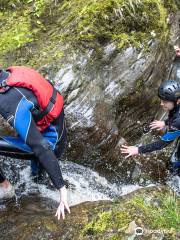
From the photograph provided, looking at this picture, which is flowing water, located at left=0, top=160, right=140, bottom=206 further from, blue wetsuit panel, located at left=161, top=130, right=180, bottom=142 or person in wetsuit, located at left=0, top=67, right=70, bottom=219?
person in wetsuit, located at left=0, top=67, right=70, bottom=219

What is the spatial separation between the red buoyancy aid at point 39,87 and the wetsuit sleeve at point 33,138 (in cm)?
28

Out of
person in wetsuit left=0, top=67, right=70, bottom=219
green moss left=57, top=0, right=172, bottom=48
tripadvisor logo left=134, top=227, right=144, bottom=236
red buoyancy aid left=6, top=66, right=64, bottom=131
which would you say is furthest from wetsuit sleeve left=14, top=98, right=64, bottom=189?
green moss left=57, top=0, right=172, bottom=48

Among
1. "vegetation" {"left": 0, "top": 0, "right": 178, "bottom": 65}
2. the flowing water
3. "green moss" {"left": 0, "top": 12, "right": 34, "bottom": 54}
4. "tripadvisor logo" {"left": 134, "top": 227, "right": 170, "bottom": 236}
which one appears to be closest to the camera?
"tripadvisor logo" {"left": 134, "top": 227, "right": 170, "bottom": 236}

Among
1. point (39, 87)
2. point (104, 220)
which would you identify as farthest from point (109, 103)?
point (104, 220)

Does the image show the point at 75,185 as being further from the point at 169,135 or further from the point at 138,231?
the point at 138,231

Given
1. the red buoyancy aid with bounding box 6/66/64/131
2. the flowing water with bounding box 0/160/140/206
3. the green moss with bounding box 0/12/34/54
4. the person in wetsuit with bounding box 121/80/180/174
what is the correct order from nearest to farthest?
1. the red buoyancy aid with bounding box 6/66/64/131
2. the flowing water with bounding box 0/160/140/206
3. the person in wetsuit with bounding box 121/80/180/174
4. the green moss with bounding box 0/12/34/54

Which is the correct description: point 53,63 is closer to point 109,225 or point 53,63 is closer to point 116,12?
point 116,12

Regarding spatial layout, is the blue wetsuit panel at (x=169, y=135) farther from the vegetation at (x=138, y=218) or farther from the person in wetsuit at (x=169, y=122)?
the vegetation at (x=138, y=218)

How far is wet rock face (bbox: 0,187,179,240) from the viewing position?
158 inches

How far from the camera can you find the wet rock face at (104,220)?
4020 millimetres

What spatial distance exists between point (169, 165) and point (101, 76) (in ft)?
6.19

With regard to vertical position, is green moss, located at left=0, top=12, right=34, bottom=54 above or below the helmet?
above

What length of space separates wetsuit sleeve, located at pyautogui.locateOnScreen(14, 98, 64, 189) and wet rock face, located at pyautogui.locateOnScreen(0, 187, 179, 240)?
62 cm

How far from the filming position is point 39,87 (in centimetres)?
444
